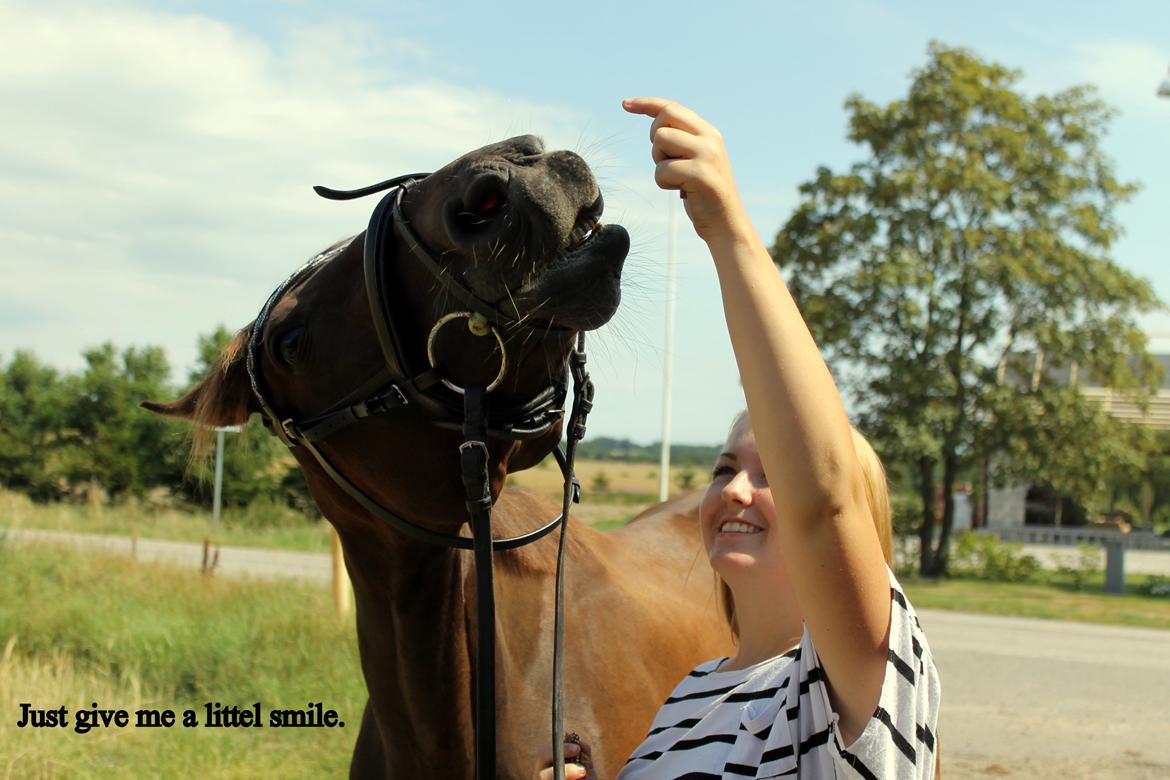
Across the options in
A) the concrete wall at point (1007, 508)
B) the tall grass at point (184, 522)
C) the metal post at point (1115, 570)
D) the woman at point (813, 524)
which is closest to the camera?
the woman at point (813, 524)

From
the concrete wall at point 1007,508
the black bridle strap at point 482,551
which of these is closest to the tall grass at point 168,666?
the black bridle strap at point 482,551

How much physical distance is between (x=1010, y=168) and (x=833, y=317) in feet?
15.5

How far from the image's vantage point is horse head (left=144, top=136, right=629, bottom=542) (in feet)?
5.45

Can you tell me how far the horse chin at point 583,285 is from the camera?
1656 millimetres

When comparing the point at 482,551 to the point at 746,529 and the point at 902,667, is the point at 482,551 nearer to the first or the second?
the point at 746,529

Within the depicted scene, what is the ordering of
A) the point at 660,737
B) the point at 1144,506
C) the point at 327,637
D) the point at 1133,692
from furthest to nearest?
the point at 1144,506
the point at 1133,692
the point at 327,637
the point at 660,737

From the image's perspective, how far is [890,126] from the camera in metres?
21.0

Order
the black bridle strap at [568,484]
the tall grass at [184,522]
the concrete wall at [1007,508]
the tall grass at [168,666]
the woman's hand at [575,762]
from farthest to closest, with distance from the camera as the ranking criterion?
the concrete wall at [1007,508], the tall grass at [184,522], the tall grass at [168,666], the woman's hand at [575,762], the black bridle strap at [568,484]

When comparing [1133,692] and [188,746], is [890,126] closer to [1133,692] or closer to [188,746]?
[1133,692]

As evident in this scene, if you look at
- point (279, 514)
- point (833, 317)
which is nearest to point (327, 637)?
point (833, 317)

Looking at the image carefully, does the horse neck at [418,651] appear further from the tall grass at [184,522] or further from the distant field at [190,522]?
the tall grass at [184,522]

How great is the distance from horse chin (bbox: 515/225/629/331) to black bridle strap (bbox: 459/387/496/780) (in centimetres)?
22

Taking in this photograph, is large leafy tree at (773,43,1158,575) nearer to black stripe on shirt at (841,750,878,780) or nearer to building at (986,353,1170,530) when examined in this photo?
building at (986,353,1170,530)

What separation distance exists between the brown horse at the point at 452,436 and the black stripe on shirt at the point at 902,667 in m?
0.73
